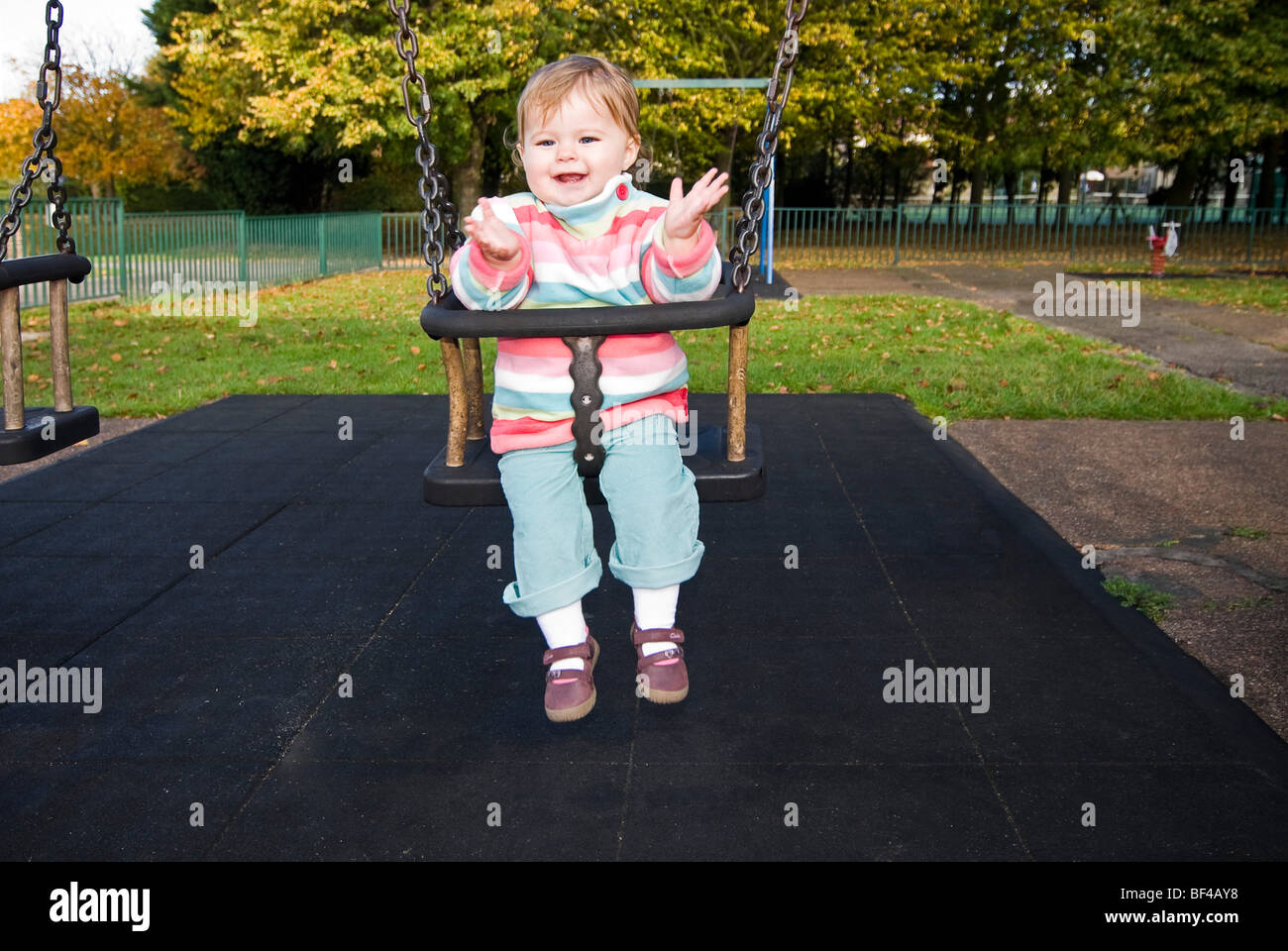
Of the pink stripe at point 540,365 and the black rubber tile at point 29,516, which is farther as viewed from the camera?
the black rubber tile at point 29,516

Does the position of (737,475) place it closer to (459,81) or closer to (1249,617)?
(1249,617)

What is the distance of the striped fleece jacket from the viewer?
283 cm

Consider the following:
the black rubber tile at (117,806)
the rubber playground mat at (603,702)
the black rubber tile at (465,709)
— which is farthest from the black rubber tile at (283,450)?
the black rubber tile at (117,806)

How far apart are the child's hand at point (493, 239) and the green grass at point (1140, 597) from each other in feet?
8.02

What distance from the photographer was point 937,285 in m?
17.7

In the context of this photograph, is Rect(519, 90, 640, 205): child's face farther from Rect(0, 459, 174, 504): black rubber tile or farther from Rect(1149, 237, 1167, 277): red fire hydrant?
Rect(1149, 237, 1167, 277): red fire hydrant

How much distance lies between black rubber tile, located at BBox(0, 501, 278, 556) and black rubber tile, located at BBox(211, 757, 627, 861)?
2.02 metres

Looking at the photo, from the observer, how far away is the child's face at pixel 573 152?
277cm

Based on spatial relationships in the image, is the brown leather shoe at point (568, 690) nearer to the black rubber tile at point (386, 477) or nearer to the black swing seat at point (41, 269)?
the black swing seat at point (41, 269)

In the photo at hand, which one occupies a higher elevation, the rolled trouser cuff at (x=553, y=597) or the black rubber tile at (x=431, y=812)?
the rolled trouser cuff at (x=553, y=597)

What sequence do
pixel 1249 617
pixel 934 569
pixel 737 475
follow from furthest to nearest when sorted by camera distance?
1. pixel 934 569
2. pixel 1249 617
3. pixel 737 475

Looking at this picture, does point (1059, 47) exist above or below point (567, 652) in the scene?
above

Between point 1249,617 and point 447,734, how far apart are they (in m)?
2.58
